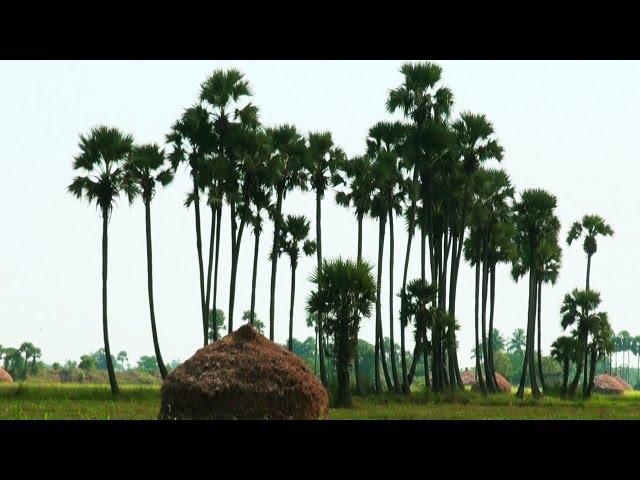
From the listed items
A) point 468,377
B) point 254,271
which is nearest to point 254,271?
point 254,271

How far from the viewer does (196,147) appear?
180 ft

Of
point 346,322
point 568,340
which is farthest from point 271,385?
point 568,340

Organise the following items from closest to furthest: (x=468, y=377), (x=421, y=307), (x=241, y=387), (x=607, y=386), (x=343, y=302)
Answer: (x=241, y=387) < (x=343, y=302) < (x=421, y=307) < (x=468, y=377) < (x=607, y=386)

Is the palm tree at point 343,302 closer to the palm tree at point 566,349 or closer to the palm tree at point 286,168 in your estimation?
the palm tree at point 286,168

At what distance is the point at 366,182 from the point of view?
5650cm

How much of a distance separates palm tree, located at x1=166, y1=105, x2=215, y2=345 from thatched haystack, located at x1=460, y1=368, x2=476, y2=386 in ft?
175

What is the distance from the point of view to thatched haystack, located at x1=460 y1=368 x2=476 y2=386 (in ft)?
335

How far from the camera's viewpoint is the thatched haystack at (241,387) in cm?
2614

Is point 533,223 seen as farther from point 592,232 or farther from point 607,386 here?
point 607,386

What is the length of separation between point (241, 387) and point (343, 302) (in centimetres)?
1270

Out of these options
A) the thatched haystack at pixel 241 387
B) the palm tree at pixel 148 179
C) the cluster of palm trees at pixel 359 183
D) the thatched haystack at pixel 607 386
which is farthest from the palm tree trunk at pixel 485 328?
the thatched haystack at pixel 607 386

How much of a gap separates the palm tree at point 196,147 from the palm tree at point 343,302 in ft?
51.1
